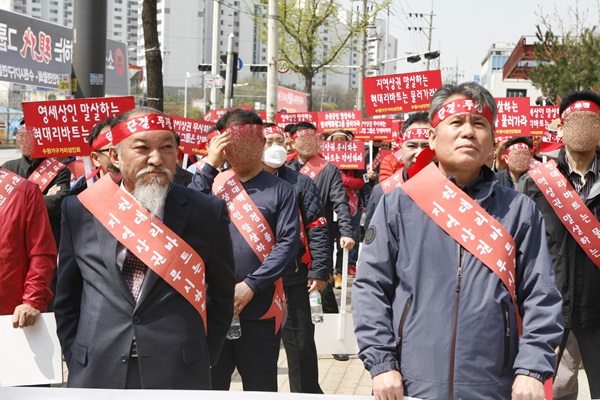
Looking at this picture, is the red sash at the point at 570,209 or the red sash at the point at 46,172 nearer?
the red sash at the point at 570,209

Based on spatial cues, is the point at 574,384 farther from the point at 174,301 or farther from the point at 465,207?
the point at 174,301

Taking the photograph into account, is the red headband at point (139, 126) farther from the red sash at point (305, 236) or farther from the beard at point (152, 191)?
the red sash at point (305, 236)

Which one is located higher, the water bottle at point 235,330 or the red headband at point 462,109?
the red headband at point 462,109

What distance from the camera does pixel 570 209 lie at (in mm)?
4699

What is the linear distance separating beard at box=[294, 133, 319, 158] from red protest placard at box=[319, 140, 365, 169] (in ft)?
6.32

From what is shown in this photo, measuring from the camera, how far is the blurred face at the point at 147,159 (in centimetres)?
336

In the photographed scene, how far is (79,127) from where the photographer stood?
6.68 m

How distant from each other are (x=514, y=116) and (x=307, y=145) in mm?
3892

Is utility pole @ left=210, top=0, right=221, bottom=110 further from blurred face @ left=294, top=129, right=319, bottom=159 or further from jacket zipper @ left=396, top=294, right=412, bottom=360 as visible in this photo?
jacket zipper @ left=396, top=294, right=412, bottom=360

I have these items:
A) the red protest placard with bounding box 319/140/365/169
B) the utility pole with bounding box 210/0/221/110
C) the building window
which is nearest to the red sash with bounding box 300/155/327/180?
the red protest placard with bounding box 319/140/365/169

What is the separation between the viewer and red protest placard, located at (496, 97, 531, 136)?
11.7m

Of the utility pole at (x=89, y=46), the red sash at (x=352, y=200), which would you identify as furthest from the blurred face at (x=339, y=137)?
the utility pole at (x=89, y=46)

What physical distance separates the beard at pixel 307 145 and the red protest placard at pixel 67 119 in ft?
9.42

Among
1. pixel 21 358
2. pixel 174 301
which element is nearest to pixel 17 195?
pixel 21 358
